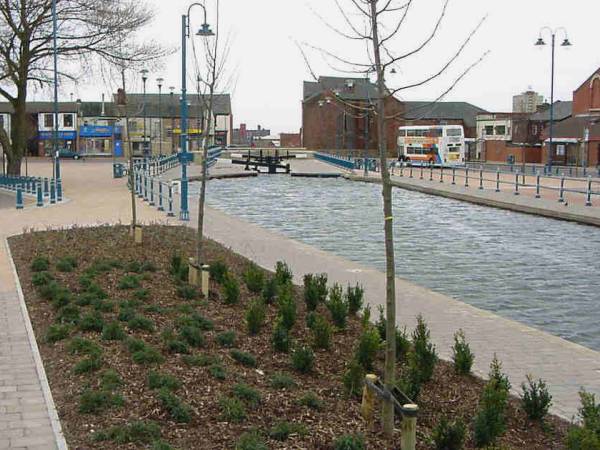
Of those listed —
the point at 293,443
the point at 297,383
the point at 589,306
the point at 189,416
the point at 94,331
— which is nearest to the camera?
the point at 293,443

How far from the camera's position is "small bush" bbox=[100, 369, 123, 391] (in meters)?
6.84

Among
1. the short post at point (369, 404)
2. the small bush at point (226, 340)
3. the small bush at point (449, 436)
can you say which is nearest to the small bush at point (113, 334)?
the small bush at point (226, 340)

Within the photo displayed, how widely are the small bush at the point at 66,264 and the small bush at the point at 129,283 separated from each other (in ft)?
4.86

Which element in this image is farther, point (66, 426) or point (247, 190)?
point (247, 190)

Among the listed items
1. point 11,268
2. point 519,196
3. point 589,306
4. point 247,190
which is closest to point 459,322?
point 589,306

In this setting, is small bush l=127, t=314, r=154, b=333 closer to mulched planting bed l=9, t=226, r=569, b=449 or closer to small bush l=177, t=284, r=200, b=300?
mulched planting bed l=9, t=226, r=569, b=449

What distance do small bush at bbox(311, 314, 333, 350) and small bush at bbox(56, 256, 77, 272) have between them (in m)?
5.35

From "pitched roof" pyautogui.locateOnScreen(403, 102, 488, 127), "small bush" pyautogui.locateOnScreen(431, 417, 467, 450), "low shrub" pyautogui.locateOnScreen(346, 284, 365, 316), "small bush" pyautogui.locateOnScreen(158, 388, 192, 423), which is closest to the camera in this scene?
"small bush" pyautogui.locateOnScreen(431, 417, 467, 450)

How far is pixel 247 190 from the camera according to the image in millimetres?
42375

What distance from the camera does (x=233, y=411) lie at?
247 inches

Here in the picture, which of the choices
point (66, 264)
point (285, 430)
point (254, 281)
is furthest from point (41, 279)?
point (285, 430)

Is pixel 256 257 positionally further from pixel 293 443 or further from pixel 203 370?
pixel 293 443

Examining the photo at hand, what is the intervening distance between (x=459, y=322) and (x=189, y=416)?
5625 millimetres

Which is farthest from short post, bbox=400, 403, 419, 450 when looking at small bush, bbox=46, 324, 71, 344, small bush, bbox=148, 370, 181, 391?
small bush, bbox=46, 324, 71, 344
